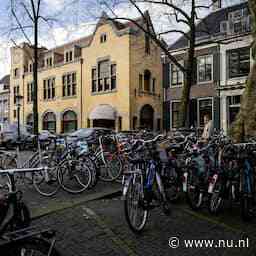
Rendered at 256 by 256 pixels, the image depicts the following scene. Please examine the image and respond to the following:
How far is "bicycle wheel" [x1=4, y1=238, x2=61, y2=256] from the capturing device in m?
2.57

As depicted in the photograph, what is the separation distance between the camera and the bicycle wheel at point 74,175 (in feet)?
24.2

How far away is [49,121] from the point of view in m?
39.2

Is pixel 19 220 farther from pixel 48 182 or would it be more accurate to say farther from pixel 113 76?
pixel 113 76

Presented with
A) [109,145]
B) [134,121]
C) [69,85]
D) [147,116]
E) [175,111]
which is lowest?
[109,145]

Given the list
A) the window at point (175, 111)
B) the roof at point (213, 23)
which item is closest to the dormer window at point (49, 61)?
the roof at point (213, 23)

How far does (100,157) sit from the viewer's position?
8.84m

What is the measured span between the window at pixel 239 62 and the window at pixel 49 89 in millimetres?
20629

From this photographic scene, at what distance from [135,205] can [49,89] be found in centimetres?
3629

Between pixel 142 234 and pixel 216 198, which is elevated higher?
pixel 216 198

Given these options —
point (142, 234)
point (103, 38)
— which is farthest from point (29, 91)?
point (142, 234)

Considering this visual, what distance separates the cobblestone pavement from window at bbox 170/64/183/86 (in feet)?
73.6

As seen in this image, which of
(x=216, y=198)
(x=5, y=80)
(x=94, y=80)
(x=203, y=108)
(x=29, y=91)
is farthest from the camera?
(x=5, y=80)

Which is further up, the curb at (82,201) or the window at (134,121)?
the window at (134,121)

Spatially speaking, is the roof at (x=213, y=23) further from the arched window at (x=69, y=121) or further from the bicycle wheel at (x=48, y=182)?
the bicycle wheel at (x=48, y=182)
